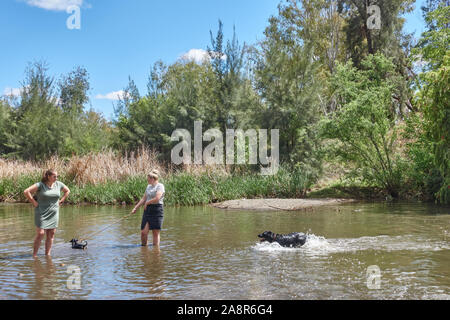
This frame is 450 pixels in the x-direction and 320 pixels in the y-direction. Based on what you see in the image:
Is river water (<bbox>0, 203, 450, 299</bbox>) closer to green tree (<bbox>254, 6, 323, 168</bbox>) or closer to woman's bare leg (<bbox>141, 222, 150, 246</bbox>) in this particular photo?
woman's bare leg (<bbox>141, 222, 150, 246</bbox>)

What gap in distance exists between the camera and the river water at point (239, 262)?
6453 millimetres

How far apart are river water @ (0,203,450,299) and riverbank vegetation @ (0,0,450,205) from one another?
21.0ft

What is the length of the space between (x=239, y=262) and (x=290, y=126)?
1691 centimetres

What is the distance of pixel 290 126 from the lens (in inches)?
966

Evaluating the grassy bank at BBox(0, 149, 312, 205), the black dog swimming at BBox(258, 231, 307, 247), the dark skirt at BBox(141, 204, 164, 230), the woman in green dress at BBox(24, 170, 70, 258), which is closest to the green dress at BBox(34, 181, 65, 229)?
the woman in green dress at BBox(24, 170, 70, 258)

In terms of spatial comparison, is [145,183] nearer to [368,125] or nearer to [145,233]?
[368,125]

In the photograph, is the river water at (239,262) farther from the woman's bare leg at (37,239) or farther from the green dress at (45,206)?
the green dress at (45,206)

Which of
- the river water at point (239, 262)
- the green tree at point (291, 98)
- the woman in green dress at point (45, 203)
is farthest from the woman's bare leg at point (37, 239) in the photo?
the green tree at point (291, 98)

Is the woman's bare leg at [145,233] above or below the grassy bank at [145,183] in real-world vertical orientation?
below

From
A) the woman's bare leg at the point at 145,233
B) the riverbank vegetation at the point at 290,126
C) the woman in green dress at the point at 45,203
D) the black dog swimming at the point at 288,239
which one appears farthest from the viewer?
the riverbank vegetation at the point at 290,126

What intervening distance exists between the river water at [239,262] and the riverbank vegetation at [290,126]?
6413 mm

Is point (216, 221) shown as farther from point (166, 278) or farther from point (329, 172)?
point (329, 172)

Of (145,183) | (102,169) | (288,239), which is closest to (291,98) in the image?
(145,183)
